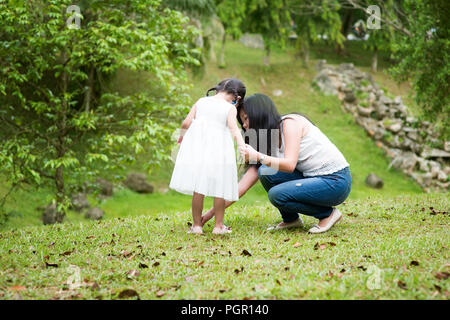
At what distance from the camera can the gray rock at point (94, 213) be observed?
1081 cm

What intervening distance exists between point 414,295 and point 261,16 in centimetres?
1860

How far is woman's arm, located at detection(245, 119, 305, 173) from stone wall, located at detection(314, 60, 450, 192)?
8.98 meters

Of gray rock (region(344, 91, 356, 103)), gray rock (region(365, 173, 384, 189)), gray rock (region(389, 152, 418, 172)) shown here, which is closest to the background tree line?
A: gray rock (region(365, 173, 384, 189))

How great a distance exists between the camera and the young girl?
4.32 m

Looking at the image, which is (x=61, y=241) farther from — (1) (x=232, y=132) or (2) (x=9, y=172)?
(2) (x=9, y=172)

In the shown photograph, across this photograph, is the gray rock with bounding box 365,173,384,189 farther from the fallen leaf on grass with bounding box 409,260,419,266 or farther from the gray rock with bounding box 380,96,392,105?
the fallen leaf on grass with bounding box 409,260,419,266

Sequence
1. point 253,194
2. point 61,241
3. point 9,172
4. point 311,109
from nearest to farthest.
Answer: point 61,241 < point 9,172 < point 253,194 < point 311,109

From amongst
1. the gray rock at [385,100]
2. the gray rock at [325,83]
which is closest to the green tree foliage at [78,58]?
the gray rock at [385,100]

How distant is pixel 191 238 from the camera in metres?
4.48

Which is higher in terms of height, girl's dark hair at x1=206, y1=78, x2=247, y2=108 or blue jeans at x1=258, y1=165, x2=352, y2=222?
girl's dark hair at x1=206, y1=78, x2=247, y2=108

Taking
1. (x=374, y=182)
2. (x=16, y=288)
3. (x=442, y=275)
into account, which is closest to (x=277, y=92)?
(x=374, y=182)

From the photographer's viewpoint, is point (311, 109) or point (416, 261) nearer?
point (416, 261)

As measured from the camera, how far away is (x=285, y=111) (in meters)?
19.0
